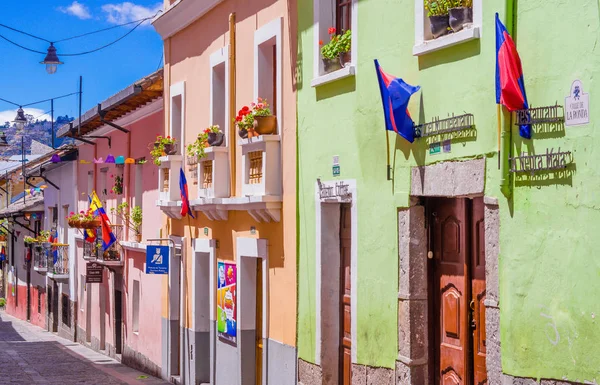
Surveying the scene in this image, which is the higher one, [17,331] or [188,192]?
[188,192]

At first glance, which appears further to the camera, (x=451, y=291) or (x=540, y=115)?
(x=451, y=291)

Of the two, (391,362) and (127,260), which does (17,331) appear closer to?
(127,260)

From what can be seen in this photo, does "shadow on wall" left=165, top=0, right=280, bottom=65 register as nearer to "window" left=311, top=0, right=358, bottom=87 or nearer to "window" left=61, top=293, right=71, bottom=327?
"window" left=311, top=0, right=358, bottom=87

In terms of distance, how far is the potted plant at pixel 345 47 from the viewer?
1167 cm

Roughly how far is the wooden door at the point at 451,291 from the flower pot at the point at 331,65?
106 inches

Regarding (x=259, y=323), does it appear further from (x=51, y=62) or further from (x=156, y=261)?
(x=51, y=62)

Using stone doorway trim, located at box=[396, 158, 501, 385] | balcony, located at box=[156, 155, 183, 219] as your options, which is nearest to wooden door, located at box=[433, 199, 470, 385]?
stone doorway trim, located at box=[396, 158, 501, 385]

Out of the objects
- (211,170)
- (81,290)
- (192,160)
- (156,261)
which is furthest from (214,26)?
(81,290)

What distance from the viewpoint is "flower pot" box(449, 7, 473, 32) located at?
30.3ft

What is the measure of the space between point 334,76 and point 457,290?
3.31m

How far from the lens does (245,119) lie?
46.2 feet

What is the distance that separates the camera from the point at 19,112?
3647 centimetres

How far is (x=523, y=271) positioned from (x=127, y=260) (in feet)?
57.6

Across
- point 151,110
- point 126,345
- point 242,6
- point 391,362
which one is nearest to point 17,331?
point 126,345
